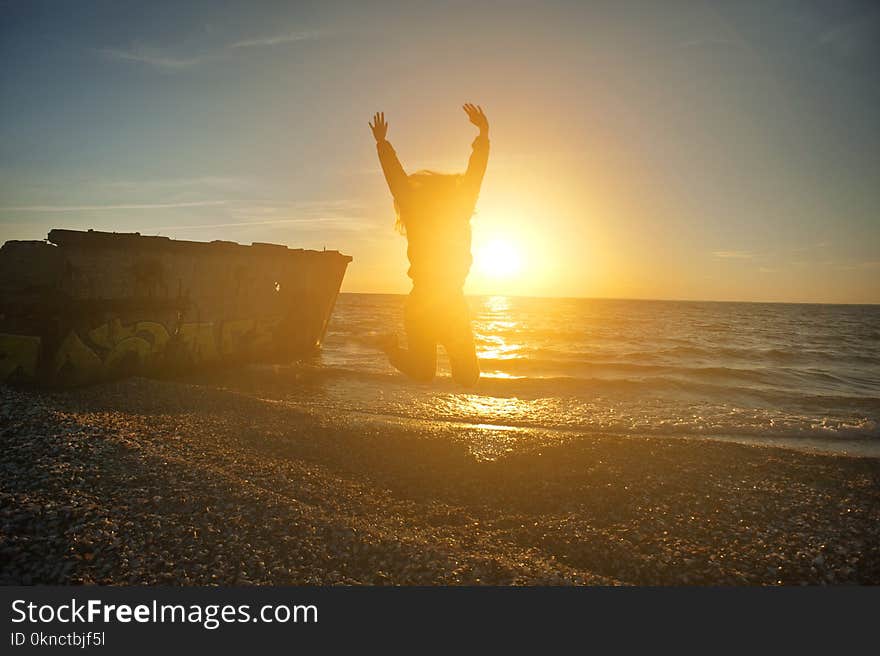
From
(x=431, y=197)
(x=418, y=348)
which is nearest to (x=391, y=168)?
(x=431, y=197)

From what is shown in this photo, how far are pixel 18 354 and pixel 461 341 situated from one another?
9657mm

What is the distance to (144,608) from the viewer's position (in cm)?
346

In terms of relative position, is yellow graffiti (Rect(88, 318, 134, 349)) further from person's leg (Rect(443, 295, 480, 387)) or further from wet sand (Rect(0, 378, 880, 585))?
person's leg (Rect(443, 295, 480, 387))

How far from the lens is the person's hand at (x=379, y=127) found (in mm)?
4051

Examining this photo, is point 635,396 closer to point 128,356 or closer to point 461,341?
point 461,341

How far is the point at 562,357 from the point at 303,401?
15929 mm

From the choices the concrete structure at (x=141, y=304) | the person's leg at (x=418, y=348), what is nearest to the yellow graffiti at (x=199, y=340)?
the concrete structure at (x=141, y=304)

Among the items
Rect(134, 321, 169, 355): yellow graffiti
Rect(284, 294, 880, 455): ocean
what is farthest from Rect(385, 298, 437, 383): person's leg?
Rect(134, 321, 169, 355): yellow graffiti

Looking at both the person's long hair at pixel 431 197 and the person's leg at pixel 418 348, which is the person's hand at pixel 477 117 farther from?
the person's leg at pixel 418 348

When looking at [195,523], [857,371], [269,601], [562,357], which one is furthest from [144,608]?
[857,371]

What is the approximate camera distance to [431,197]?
382 centimetres

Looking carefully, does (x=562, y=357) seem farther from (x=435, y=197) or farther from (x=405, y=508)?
(x=435, y=197)

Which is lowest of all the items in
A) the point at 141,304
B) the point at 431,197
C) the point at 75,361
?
the point at 75,361

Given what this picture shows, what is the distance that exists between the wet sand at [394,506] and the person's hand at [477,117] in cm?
388
